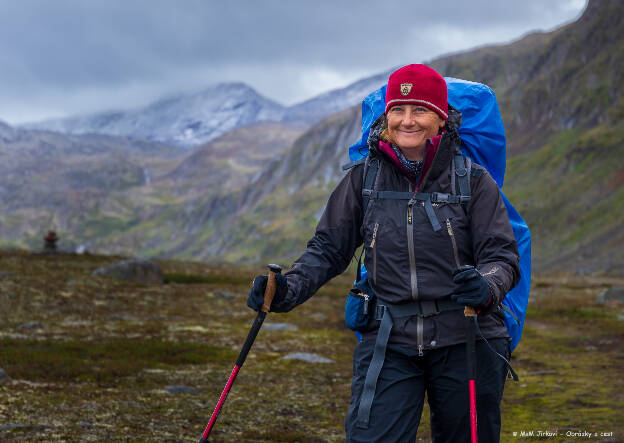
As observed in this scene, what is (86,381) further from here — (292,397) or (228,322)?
(228,322)

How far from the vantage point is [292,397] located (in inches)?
589

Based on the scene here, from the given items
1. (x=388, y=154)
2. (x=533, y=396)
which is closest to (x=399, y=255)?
(x=388, y=154)

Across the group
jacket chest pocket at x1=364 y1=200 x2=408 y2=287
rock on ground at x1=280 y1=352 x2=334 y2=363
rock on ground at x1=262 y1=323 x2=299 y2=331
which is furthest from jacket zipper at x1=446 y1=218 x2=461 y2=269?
rock on ground at x1=262 y1=323 x2=299 y2=331

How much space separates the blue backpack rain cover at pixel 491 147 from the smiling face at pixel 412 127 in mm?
669

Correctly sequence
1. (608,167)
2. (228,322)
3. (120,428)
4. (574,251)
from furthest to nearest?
1. (608,167)
2. (574,251)
3. (228,322)
4. (120,428)

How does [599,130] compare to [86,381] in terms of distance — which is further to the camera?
[599,130]

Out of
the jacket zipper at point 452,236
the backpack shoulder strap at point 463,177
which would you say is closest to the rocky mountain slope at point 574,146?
the backpack shoulder strap at point 463,177

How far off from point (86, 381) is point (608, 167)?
5291 inches

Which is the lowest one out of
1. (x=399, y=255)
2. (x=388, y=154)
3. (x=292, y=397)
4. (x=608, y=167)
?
(x=292, y=397)

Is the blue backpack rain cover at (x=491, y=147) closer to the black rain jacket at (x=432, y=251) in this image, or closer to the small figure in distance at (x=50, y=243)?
the black rain jacket at (x=432, y=251)

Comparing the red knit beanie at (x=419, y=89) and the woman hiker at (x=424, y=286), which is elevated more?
the red knit beanie at (x=419, y=89)

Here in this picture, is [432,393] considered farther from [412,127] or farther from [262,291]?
[412,127]

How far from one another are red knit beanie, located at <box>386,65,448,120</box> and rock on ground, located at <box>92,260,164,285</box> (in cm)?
3596

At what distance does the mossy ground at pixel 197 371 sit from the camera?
1168 cm
